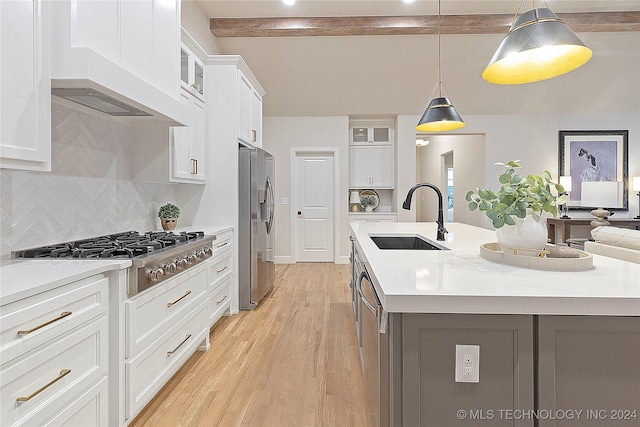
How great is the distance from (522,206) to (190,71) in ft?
9.42

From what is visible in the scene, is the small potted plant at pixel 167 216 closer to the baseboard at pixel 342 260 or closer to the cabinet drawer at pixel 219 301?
the cabinet drawer at pixel 219 301

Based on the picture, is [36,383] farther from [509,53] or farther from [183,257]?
[509,53]

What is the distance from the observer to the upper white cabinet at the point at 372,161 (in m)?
6.75

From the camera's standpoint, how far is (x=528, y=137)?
642 centimetres

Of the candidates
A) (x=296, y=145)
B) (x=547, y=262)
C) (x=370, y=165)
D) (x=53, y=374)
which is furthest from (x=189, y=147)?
(x=370, y=165)

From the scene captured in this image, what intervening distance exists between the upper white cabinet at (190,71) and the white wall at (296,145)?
2.97m

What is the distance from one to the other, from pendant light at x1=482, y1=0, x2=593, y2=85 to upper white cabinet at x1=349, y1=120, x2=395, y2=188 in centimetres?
479

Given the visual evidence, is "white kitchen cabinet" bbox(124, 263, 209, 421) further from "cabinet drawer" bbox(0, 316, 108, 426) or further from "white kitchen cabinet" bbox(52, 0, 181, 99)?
"white kitchen cabinet" bbox(52, 0, 181, 99)

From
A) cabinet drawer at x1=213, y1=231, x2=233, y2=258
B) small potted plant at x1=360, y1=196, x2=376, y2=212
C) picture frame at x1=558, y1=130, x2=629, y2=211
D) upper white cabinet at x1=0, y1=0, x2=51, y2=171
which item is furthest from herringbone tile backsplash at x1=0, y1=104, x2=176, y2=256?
picture frame at x1=558, y1=130, x2=629, y2=211

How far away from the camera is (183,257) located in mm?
2283

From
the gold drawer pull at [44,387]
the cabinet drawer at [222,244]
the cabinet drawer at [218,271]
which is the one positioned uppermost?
the cabinet drawer at [222,244]

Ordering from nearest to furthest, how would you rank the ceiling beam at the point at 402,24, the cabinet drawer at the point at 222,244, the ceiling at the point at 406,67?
1. the cabinet drawer at the point at 222,244
2. the ceiling at the point at 406,67
3. the ceiling beam at the point at 402,24

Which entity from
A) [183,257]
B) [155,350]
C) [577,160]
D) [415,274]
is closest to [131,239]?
[183,257]

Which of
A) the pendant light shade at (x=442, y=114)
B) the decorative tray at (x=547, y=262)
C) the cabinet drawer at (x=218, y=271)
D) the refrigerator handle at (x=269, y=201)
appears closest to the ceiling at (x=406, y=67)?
the pendant light shade at (x=442, y=114)
